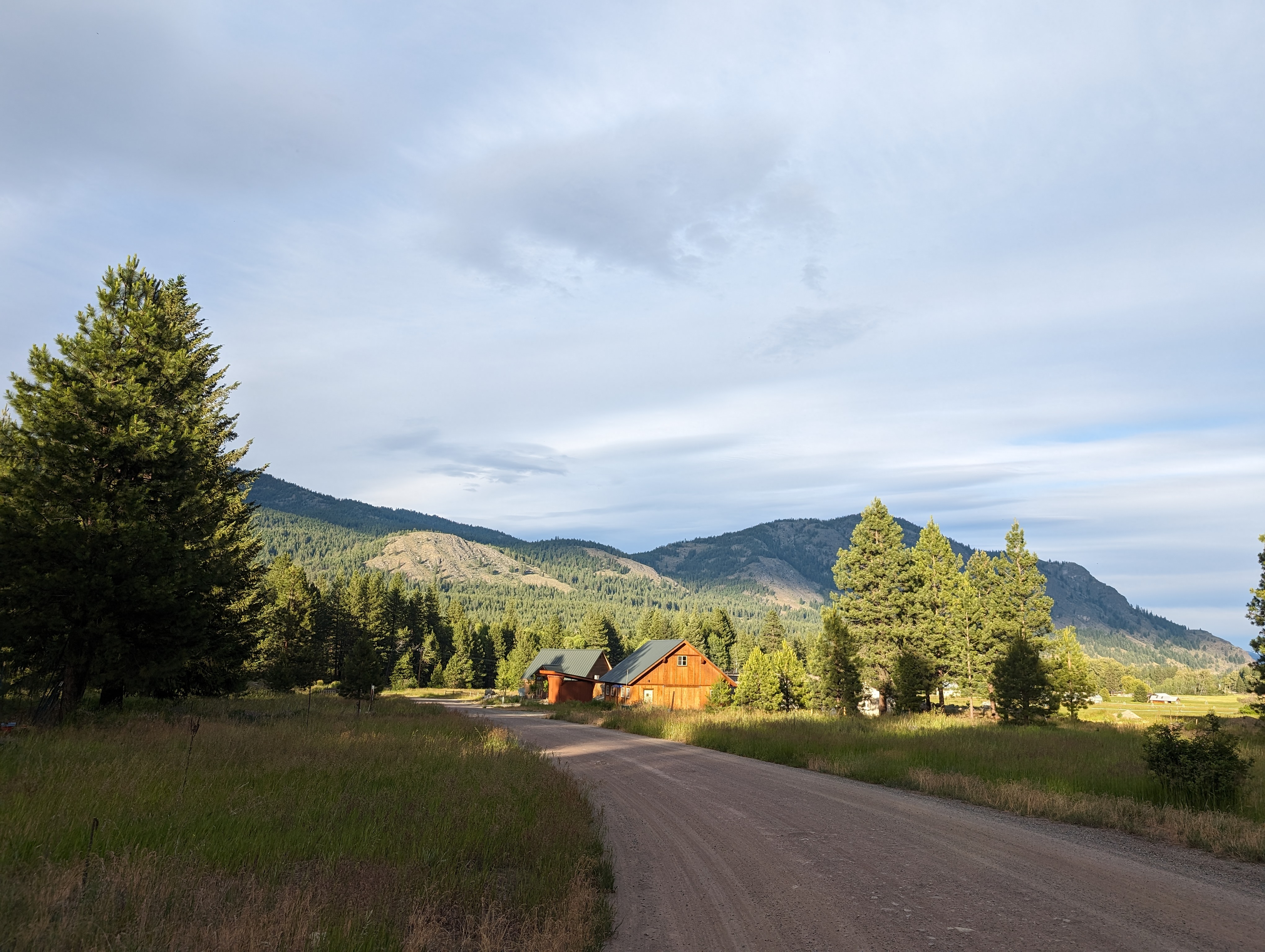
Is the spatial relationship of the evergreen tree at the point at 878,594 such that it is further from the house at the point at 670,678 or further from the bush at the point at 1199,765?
the bush at the point at 1199,765

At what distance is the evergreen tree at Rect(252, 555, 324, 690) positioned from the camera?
43.9 meters

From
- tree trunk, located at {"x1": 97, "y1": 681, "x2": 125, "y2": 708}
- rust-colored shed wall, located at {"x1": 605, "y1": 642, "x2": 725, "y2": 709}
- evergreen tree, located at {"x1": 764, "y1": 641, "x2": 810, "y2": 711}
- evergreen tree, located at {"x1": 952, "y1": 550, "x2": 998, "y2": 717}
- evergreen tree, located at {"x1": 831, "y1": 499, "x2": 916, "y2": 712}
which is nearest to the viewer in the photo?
tree trunk, located at {"x1": 97, "y1": 681, "x2": 125, "y2": 708}

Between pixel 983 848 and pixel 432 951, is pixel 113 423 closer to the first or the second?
pixel 432 951

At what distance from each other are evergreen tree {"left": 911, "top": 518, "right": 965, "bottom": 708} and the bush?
34.4 metres

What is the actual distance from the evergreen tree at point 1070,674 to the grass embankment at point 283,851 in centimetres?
4717

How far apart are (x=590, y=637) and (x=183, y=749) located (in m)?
93.1

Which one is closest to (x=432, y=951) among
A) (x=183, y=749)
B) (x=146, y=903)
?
(x=146, y=903)

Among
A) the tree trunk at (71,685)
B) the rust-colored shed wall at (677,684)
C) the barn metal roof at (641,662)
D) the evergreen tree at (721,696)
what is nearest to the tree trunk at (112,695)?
the tree trunk at (71,685)

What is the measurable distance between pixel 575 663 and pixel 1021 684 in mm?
44522

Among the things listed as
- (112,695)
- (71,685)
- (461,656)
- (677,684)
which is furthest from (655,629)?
(71,685)

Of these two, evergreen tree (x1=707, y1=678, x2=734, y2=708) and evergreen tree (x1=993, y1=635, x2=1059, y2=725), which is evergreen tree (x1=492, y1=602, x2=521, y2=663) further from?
evergreen tree (x1=993, y1=635, x2=1059, y2=725)

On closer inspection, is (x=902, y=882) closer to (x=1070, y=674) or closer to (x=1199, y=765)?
(x=1199, y=765)

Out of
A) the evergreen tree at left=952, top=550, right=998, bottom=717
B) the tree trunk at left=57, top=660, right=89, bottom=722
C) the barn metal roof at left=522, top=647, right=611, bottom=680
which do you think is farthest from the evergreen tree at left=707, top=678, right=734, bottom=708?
the tree trunk at left=57, top=660, right=89, bottom=722

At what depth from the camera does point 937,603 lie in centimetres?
5012
